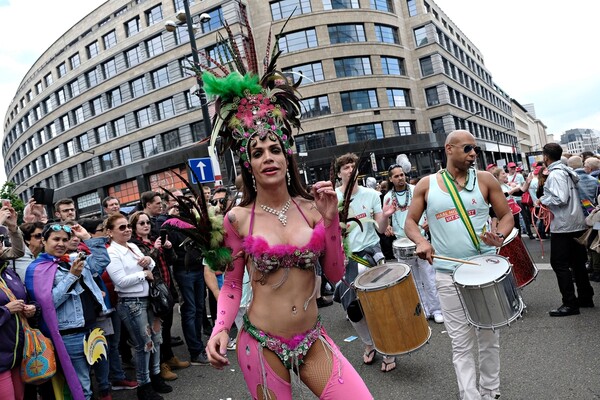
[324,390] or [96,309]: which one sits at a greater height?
[96,309]

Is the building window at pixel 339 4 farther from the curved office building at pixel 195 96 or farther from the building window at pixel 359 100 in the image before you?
the building window at pixel 359 100

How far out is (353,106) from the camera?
3259 cm

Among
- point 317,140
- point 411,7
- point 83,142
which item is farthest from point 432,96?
point 83,142

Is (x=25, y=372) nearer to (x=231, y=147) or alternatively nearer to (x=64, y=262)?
(x=64, y=262)

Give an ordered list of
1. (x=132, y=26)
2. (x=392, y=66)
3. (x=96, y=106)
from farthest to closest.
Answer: (x=96, y=106) < (x=392, y=66) < (x=132, y=26)

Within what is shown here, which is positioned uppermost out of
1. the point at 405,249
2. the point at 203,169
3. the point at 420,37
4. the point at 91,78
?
the point at 91,78

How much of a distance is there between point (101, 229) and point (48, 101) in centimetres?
4449

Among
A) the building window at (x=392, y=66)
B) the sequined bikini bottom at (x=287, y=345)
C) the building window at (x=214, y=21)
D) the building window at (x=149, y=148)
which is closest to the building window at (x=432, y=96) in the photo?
the building window at (x=392, y=66)

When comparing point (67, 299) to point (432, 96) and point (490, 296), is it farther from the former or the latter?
point (432, 96)

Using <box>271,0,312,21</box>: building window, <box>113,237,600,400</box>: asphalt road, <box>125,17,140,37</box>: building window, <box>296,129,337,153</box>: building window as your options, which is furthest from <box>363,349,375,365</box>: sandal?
<box>125,17,140,37</box>: building window

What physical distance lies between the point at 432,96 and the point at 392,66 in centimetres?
580

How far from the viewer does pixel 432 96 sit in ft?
127

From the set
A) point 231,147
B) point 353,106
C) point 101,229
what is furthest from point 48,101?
point 231,147

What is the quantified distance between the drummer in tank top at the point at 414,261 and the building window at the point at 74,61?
136 ft
